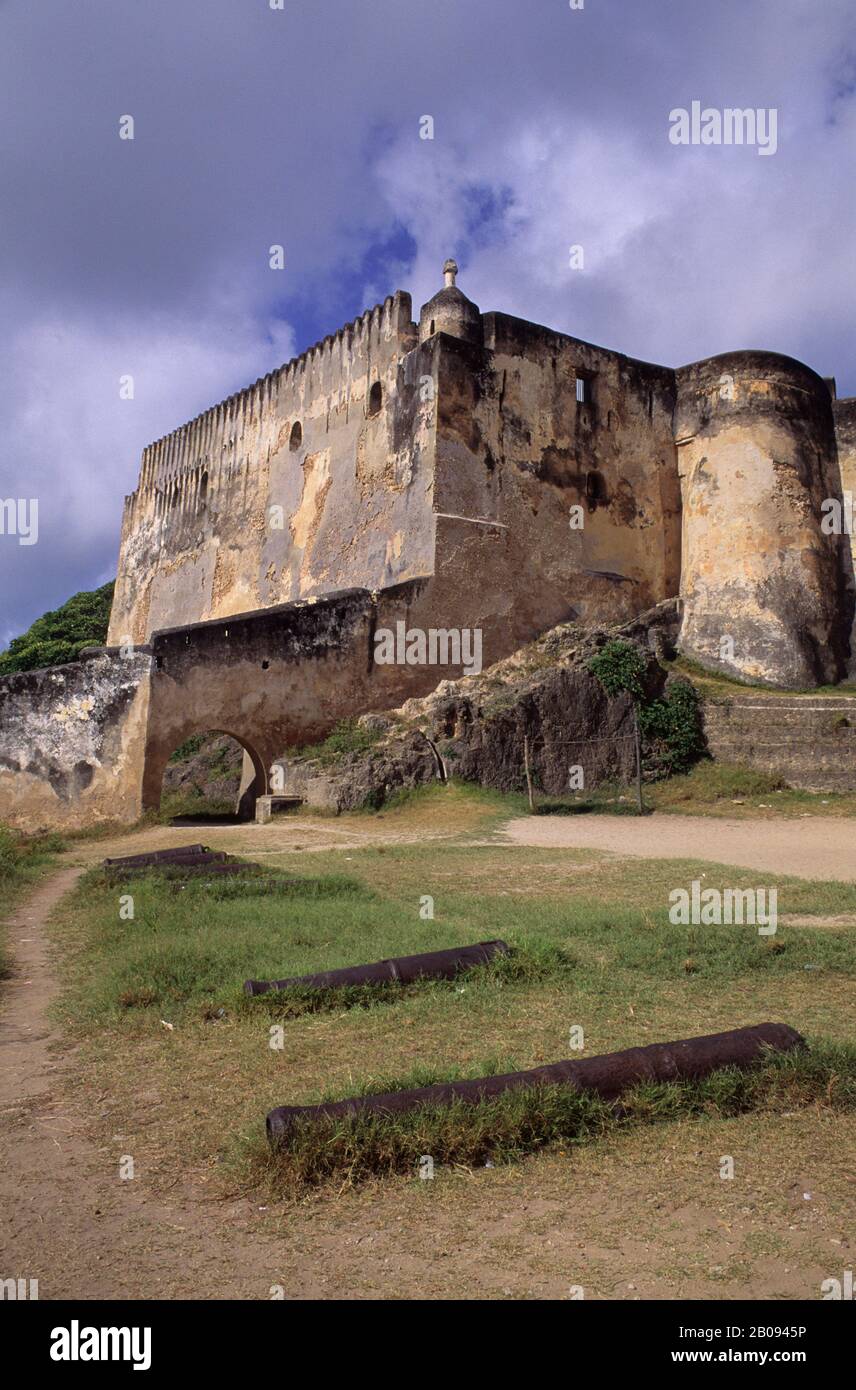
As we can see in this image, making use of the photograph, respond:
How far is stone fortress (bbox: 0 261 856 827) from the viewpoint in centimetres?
1512

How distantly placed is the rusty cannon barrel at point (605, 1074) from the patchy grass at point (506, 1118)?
0.03 metres

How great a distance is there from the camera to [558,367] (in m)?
20.1

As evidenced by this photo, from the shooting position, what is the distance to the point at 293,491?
23312 mm

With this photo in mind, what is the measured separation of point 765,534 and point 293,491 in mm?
10828

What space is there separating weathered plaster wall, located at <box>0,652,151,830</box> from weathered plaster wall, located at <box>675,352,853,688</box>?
11.0m

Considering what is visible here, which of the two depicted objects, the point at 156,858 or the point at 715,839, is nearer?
the point at 156,858

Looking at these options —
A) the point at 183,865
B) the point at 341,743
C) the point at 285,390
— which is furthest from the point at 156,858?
the point at 285,390

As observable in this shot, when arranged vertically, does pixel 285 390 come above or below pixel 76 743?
above

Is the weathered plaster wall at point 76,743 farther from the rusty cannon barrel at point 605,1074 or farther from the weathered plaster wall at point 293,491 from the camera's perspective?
the rusty cannon barrel at point 605,1074

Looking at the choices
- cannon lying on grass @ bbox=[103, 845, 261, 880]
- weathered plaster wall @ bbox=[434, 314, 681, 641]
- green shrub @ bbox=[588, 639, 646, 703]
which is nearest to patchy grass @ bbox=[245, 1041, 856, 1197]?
cannon lying on grass @ bbox=[103, 845, 261, 880]

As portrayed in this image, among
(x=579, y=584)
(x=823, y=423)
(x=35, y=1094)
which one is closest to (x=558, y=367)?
(x=579, y=584)

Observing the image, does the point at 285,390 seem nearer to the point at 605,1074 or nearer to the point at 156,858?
the point at 156,858

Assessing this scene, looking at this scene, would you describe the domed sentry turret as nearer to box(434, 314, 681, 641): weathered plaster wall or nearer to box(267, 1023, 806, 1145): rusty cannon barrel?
box(434, 314, 681, 641): weathered plaster wall

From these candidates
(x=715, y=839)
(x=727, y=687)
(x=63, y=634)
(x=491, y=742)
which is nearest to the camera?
(x=715, y=839)
